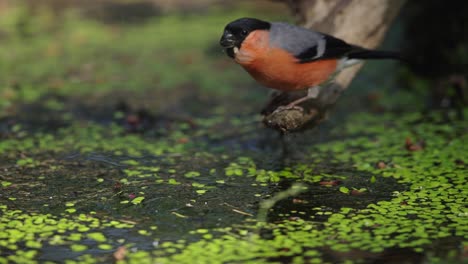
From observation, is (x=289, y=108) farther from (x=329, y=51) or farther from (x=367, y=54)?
(x=367, y=54)

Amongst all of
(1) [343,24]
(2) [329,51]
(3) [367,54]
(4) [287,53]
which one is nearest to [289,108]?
(4) [287,53]

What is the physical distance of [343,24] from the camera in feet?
19.1

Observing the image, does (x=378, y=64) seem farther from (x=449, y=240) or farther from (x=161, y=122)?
(x=449, y=240)

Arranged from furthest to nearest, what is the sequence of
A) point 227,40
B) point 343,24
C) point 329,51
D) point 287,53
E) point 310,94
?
point 343,24 → point 310,94 → point 329,51 → point 287,53 → point 227,40

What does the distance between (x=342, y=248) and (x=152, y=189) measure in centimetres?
160

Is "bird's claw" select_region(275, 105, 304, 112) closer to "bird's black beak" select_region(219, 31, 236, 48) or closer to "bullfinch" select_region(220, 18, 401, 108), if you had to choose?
"bullfinch" select_region(220, 18, 401, 108)

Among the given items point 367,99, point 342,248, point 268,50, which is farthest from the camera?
point 367,99

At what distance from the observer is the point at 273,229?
4.24m

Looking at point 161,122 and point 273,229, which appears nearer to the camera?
point 273,229

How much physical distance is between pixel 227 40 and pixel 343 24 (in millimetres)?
1515

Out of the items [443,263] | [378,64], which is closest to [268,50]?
[443,263]

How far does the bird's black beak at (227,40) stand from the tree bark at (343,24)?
0.81 metres

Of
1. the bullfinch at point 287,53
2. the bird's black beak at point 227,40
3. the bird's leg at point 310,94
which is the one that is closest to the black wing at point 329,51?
the bullfinch at point 287,53

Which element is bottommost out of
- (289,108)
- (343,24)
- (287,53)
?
(289,108)
